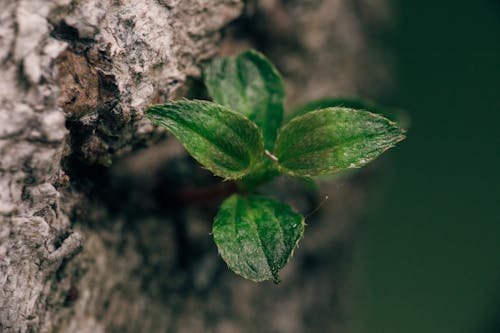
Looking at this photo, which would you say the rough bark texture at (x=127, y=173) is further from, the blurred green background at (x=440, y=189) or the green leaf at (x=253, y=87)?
the blurred green background at (x=440, y=189)

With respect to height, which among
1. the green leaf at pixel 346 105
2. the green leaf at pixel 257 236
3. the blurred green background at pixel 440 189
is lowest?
the blurred green background at pixel 440 189

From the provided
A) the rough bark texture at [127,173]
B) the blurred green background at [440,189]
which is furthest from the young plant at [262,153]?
the blurred green background at [440,189]

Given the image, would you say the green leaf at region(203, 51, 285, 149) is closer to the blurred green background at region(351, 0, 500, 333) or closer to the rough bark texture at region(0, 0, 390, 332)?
the rough bark texture at region(0, 0, 390, 332)

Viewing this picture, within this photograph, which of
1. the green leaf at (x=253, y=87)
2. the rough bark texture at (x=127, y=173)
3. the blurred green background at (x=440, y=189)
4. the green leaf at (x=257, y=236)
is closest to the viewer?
the rough bark texture at (x=127, y=173)

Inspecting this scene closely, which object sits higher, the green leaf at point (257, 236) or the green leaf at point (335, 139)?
the green leaf at point (335, 139)

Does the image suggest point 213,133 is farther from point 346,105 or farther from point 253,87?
point 346,105

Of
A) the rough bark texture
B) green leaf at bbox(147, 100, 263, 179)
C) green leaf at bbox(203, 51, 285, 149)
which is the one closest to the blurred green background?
the rough bark texture
